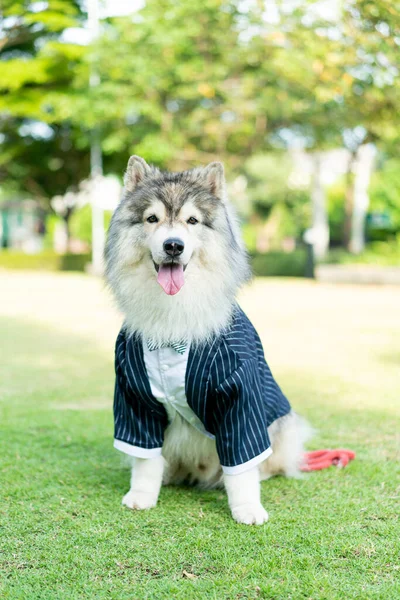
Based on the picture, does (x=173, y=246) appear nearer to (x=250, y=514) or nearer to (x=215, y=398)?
(x=215, y=398)

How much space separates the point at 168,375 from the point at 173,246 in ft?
2.15

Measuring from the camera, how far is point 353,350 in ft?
28.4

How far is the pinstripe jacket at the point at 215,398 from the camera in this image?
11.0 feet

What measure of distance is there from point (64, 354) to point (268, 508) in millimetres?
5379

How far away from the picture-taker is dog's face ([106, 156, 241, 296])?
132 inches

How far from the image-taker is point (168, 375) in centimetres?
339

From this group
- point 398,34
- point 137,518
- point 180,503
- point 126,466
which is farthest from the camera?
point 398,34

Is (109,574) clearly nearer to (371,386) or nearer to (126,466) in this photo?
(126,466)

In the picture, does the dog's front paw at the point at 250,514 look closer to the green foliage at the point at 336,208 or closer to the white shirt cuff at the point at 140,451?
the white shirt cuff at the point at 140,451

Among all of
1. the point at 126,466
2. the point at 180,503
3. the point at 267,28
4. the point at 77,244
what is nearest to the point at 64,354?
the point at 126,466

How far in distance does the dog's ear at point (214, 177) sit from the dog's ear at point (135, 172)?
1.07 ft

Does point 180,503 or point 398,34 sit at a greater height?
point 398,34

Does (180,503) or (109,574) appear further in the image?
(180,503)

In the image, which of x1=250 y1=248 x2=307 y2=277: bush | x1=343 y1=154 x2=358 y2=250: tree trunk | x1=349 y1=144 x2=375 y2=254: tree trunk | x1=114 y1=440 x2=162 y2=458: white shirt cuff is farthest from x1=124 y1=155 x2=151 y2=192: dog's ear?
x1=349 y1=144 x2=375 y2=254: tree trunk
